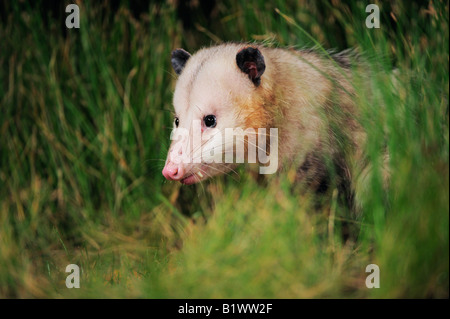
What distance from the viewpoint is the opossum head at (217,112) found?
8.56 ft

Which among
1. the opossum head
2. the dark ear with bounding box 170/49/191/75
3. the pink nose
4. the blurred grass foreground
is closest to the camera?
the blurred grass foreground

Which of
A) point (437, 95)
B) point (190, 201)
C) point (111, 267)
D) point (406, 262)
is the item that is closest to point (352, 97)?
point (437, 95)

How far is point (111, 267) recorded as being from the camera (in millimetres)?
2695

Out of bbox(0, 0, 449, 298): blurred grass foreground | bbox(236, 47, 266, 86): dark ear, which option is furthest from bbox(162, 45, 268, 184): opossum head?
bbox(0, 0, 449, 298): blurred grass foreground

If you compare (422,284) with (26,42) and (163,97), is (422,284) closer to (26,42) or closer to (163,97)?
(163,97)

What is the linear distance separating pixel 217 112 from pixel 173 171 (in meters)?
Answer: 0.39

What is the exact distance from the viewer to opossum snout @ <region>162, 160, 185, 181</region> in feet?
8.18

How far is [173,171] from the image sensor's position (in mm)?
2494

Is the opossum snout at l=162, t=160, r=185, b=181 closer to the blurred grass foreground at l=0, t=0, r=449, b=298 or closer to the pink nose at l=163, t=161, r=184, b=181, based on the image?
the pink nose at l=163, t=161, r=184, b=181

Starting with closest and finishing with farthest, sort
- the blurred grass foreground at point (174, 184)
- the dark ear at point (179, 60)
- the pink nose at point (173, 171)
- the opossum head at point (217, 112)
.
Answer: the blurred grass foreground at point (174, 184) < the pink nose at point (173, 171) < the opossum head at point (217, 112) < the dark ear at point (179, 60)

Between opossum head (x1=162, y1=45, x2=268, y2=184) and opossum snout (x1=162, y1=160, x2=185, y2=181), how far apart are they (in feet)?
0.10

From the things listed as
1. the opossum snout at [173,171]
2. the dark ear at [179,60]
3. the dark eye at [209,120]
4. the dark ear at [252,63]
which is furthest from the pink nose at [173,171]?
the dark ear at [179,60]

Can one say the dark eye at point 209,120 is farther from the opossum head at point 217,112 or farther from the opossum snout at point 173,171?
the opossum snout at point 173,171

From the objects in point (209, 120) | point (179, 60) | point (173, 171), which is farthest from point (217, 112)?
point (179, 60)
